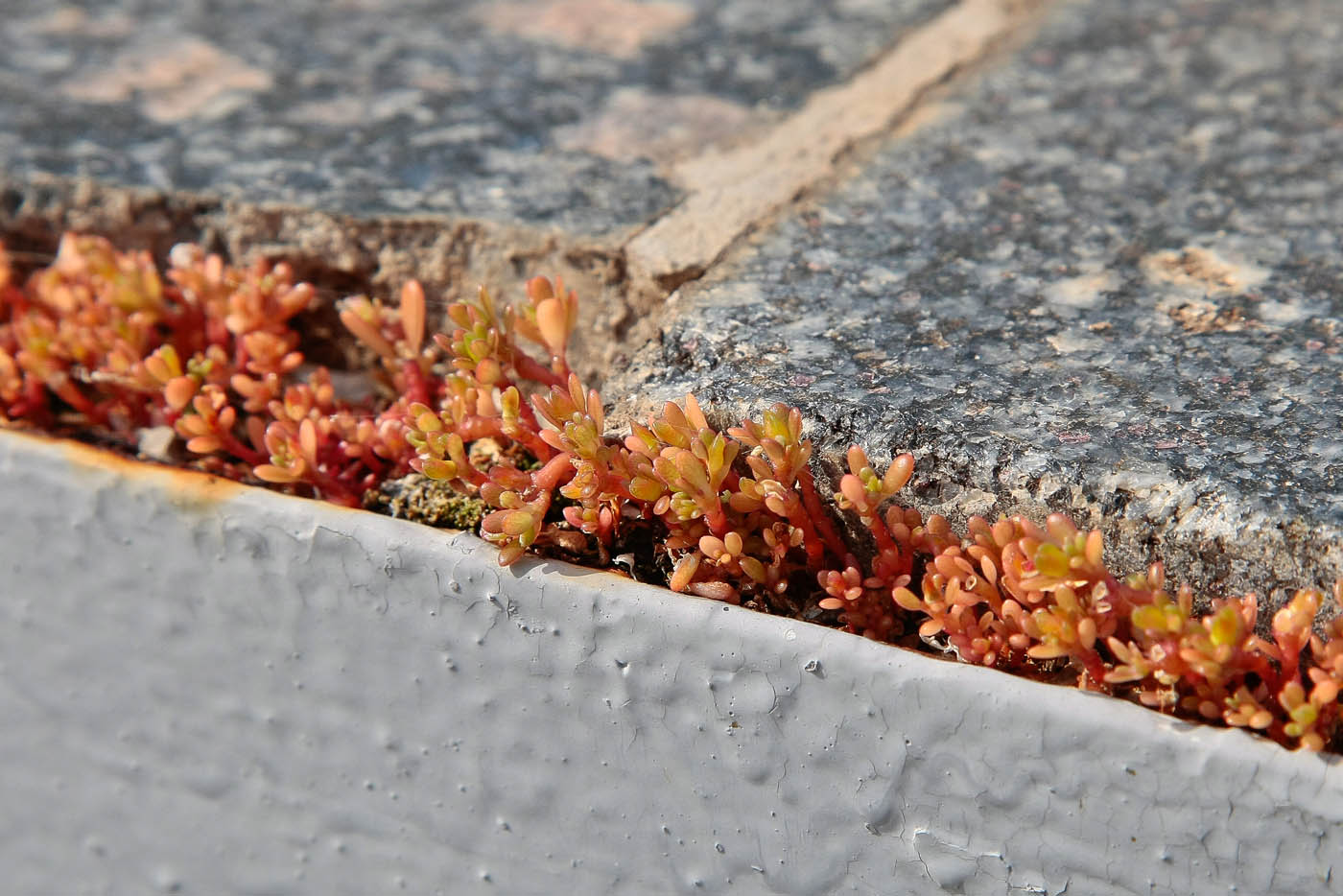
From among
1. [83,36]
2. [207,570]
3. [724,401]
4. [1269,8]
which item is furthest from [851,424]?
[83,36]

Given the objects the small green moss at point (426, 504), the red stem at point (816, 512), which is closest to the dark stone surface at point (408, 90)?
the small green moss at point (426, 504)

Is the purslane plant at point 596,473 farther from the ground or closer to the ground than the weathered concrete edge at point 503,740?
farther from the ground

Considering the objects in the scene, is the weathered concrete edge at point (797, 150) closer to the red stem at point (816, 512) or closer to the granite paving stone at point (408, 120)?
the granite paving stone at point (408, 120)

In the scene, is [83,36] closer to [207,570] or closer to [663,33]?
[663,33]

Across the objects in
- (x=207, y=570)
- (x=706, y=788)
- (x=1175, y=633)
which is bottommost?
(x=706, y=788)

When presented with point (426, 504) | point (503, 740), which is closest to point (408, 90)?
point (426, 504)

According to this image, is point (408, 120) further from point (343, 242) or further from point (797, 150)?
point (797, 150)

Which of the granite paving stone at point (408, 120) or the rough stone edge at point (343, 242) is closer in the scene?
the rough stone edge at point (343, 242)

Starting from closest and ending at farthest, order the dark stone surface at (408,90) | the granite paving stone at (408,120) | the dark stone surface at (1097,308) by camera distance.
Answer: the dark stone surface at (1097,308) < the granite paving stone at (408,120) < the dark stone surface at (408,90)
